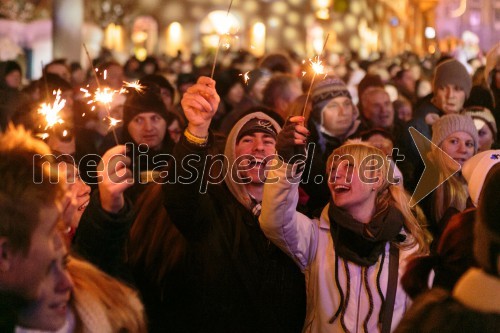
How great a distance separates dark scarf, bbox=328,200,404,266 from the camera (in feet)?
13.0

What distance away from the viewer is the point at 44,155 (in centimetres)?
251

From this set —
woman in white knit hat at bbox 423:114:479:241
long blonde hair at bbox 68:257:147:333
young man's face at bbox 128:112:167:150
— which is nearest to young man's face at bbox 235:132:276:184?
woman in white knit hat at bbox 423:114:479:241

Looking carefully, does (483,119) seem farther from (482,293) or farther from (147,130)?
(482,293)

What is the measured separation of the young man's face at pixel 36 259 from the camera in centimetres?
231

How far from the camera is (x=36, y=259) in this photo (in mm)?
2348

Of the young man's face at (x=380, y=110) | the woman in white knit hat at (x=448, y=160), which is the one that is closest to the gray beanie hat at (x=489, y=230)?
the woman in white knit hat at (x=448, y=160)

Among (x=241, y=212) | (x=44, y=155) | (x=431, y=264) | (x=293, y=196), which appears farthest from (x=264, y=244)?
(x=44, y=155)

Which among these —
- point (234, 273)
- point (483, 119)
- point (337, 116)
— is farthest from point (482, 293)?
point (483, 119)

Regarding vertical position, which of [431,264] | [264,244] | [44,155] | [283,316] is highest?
[44,155]

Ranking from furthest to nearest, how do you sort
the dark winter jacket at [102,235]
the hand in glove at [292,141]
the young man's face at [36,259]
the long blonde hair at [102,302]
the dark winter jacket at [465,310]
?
the hand in glove at [292,141] → the dark winter jacket at [102,235] → the long blonde hair at [102,302] → the young man's face at [36,259] → the dark winter jacket at [465,310]

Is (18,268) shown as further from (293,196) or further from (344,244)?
(344,244)

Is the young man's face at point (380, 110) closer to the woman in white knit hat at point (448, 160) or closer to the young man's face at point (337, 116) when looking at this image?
the young man's face at point (337, 116)

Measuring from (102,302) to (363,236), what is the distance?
5.43 ft

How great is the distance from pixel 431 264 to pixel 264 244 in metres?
1.26
